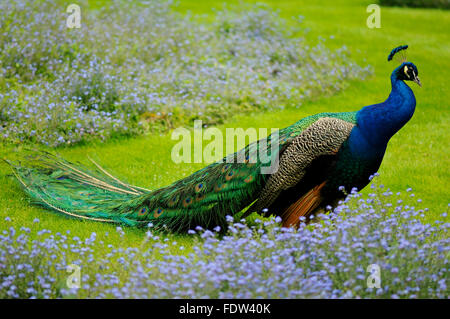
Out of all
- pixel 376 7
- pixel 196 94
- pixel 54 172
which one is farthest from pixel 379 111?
pixel 376 7

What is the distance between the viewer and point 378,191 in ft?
17.0

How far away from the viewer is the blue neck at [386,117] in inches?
204

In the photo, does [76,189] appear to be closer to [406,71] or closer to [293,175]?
[293,175]

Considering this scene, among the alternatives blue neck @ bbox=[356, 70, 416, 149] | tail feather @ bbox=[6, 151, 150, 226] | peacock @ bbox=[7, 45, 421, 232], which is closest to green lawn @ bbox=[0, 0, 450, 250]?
tail feather @ bbox=[6, 151, 150, 226]

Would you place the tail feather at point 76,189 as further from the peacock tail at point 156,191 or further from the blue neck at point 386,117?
the blue neck at point 386,117

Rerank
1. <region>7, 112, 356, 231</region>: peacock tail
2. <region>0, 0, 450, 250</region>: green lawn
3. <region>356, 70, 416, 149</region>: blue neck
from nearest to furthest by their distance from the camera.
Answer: <region>356, 70, 416, 149</region>: blue neck < <region>7, 112, 356, 231</region>: peacock tail < <region>0, 0, 450, 250</region>: green lawn

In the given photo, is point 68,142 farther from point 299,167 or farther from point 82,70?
point 299,167

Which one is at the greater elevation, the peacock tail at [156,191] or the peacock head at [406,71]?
the peacock head at [406,71]

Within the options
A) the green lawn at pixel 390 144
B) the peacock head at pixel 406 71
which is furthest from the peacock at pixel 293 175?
the green lawn at pixel 390 144

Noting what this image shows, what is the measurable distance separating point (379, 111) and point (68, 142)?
4508 millimetres

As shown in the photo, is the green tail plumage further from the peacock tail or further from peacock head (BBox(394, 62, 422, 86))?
peacock head (BBox(394, 62, 422, 86))

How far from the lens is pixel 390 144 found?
8461 millimetres

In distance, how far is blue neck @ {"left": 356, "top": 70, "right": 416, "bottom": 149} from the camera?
204 inches

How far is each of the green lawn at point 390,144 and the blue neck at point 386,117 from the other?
4.88 feet
